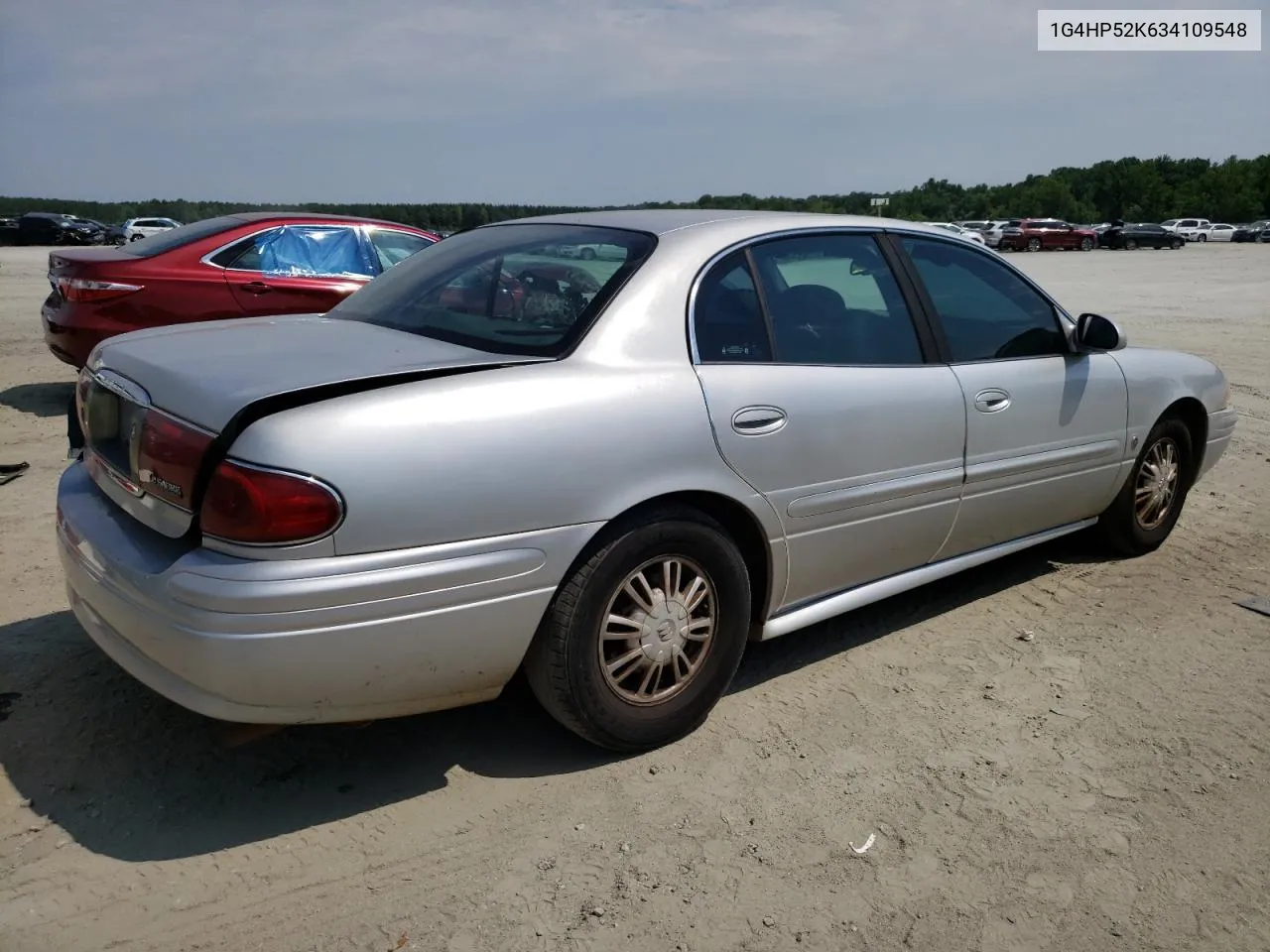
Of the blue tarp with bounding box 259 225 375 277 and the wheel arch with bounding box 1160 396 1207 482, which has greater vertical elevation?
the blue tarp with bounding box 259 225 375 277

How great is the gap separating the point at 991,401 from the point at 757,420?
122 cm

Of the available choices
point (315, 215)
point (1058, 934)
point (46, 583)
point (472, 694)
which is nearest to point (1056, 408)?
point (1058, 934)

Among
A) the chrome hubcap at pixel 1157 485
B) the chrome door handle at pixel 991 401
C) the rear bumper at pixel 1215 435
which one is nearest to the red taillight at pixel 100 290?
the chrome door handle at pixel 991 401

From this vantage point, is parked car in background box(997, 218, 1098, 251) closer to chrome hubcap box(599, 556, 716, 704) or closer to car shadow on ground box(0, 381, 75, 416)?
car shadow on ground box(0, 381, 75, 416)

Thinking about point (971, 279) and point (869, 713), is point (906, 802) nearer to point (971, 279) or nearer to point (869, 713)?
point (869, 713)

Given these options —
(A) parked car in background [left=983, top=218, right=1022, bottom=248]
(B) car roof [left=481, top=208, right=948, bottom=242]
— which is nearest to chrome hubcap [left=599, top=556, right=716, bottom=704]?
(B) car roof [left=481, top=208, right=948, bottom=242]

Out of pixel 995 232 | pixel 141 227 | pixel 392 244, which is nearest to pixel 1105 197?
pixel 995 232

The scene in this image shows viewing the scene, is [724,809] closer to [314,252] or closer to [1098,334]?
[1098,334]

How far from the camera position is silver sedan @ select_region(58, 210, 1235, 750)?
2531 millimetres

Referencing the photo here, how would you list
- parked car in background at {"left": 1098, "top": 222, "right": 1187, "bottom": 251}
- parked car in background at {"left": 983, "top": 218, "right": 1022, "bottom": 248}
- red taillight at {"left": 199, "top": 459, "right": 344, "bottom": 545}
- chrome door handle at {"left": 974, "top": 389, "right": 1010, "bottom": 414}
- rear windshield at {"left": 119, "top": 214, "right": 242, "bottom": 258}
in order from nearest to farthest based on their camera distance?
red taillight at {"left": 199, "top": 459, "right": 344, "bottom": 545} → chrome door handle at {"left": 974, "top": 389, "right": 1010, "bottom": 414} → rear windshield at {"left": 119, "top": 214, "right": 242, "bottom": 258} → parked car in background at {"left": 983, "top": 218, "right": 1022, "bottom": 248} → parked car in background at {"left": 1098, "top": 222, "right": 1187, "bottom": 251}

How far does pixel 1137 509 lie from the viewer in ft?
16.3

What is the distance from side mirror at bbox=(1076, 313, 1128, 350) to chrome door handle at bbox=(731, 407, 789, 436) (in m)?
1.77

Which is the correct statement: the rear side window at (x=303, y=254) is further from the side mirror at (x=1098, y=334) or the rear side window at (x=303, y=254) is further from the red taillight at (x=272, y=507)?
the red taillight at (x=272, y=507)

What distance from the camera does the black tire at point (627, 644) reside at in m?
2.89
